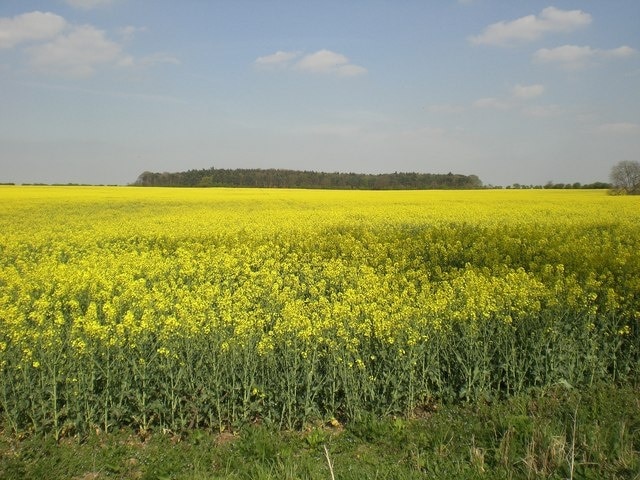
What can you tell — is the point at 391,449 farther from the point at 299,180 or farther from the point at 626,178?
the point at 299,180

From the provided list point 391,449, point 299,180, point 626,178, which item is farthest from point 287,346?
point 299,180

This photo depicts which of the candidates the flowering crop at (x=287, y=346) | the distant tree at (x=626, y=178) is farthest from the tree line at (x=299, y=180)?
the flowering crop at (x=287, y=346)

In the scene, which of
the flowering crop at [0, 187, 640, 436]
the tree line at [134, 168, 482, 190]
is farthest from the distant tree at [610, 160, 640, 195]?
the flowering crop at [0, 187, 640, 436]

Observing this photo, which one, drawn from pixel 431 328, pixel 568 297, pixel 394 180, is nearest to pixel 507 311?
pixel 568 297

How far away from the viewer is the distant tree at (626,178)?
4066 cm

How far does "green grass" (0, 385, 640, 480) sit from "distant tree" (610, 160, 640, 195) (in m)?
40.5

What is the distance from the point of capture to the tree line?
230 ft

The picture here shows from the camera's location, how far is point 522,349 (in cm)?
664

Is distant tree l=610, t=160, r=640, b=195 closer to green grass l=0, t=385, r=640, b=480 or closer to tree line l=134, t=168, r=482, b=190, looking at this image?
tree line l=134, t=168, r=482, b=190

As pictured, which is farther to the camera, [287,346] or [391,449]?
[287,346]

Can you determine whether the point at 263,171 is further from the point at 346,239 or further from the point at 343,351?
the point at 343,351

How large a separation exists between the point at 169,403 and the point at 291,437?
1.39 meters

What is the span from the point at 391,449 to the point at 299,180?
70977 mm

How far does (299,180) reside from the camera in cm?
7512
